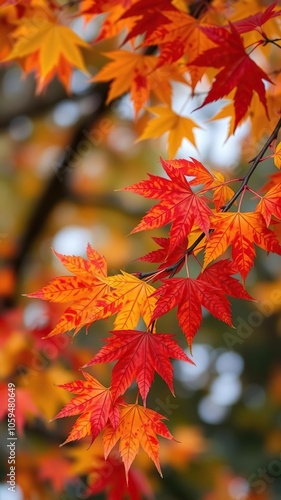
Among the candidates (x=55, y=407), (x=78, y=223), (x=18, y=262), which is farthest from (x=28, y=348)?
(x=78, y=223)

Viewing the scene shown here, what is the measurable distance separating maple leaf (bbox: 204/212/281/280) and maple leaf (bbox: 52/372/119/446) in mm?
273

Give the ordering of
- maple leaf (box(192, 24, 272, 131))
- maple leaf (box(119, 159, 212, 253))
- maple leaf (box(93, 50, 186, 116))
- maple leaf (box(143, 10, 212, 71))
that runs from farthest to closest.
Result: maple leaf (box(93, 50, 186, 116)), maple leaf (box(143, 10, 212, 71)), maple leaf (box(192, 24, 272, 131)), maple leaf (box(119, 159, 212, 253))

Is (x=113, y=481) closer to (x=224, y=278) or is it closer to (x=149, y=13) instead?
(x=224, y=278)

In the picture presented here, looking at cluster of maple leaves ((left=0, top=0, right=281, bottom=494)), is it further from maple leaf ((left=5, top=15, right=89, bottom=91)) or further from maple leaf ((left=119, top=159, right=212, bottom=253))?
maple leaf ((left=5, top=15, right=89, bottom=91))

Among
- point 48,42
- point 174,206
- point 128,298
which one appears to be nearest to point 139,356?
point 128,298

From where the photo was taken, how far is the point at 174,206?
0.88 meters

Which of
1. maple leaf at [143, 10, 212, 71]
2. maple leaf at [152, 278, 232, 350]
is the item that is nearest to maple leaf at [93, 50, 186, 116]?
maple leaf at [143, 10, 212, 71]

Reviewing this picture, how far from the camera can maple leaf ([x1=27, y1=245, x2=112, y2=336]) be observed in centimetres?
92

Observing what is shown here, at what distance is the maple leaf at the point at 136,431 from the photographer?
92cm

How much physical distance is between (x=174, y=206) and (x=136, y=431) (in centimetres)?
34

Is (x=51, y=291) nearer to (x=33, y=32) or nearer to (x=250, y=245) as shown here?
(x=250, y=245)

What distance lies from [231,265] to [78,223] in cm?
364

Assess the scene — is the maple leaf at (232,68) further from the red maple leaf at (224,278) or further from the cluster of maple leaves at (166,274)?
the red maple leaf at (224,278)

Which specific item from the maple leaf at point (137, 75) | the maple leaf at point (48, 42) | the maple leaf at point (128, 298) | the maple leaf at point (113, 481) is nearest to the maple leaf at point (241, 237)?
the maple leaf at point (128, 298)
